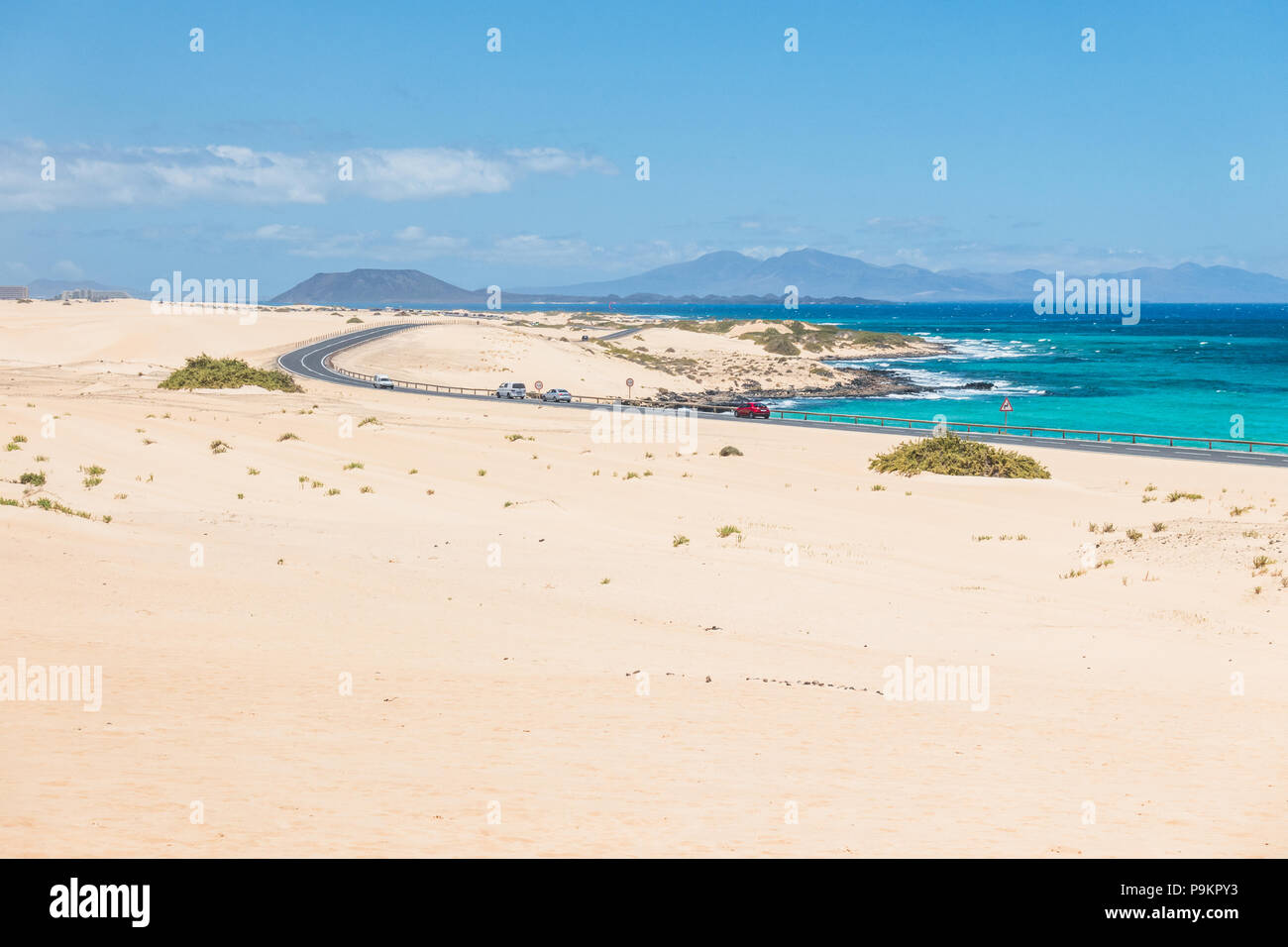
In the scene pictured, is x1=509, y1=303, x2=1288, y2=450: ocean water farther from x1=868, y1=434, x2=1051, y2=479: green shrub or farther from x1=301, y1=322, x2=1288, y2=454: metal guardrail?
x1=868, y1=434, x2=1051, y2=479: green shrub

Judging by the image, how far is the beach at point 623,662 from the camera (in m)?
9.84

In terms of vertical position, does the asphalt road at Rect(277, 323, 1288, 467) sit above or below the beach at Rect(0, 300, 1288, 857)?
above

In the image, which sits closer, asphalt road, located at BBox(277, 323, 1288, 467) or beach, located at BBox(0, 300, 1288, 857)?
beach, located at BBox(0, 300, 1288, 857)

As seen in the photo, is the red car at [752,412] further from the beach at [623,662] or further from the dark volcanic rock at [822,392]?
the beach at [623,662]

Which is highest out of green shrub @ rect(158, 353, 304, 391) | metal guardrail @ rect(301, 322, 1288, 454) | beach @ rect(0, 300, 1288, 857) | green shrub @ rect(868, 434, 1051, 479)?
green shrub @ rect(158, 353, 304, 391)

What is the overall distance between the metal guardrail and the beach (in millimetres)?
20893

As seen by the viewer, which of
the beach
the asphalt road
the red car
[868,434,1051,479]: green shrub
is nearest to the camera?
the beach

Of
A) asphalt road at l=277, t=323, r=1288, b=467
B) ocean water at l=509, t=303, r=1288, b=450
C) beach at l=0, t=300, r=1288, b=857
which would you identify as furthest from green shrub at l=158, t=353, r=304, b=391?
ocean water at l=509, t=303, r=1288, b=450

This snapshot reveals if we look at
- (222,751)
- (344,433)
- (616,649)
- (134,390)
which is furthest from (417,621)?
(134,390)

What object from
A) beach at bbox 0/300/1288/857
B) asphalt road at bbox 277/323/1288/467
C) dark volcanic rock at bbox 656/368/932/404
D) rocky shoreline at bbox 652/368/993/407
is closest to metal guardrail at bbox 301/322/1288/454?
asphalt road at bbox 277/323/1288/467

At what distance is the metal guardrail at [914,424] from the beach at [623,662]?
20.9 metres

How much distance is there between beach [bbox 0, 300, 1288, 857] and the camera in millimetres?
9844

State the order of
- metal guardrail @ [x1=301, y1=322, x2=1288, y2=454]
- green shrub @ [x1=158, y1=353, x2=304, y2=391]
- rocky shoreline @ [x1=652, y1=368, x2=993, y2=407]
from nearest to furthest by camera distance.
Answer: metal guardrail @ [x1=301, y1=322, x2=1288, y2=454]
green shrub @ [x1=158, y1=353, x2=304, y2=391]
rocky shoreline @ [x1=652, y1=368, x2=993, y2=407]

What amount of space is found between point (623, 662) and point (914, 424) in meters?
59.0
